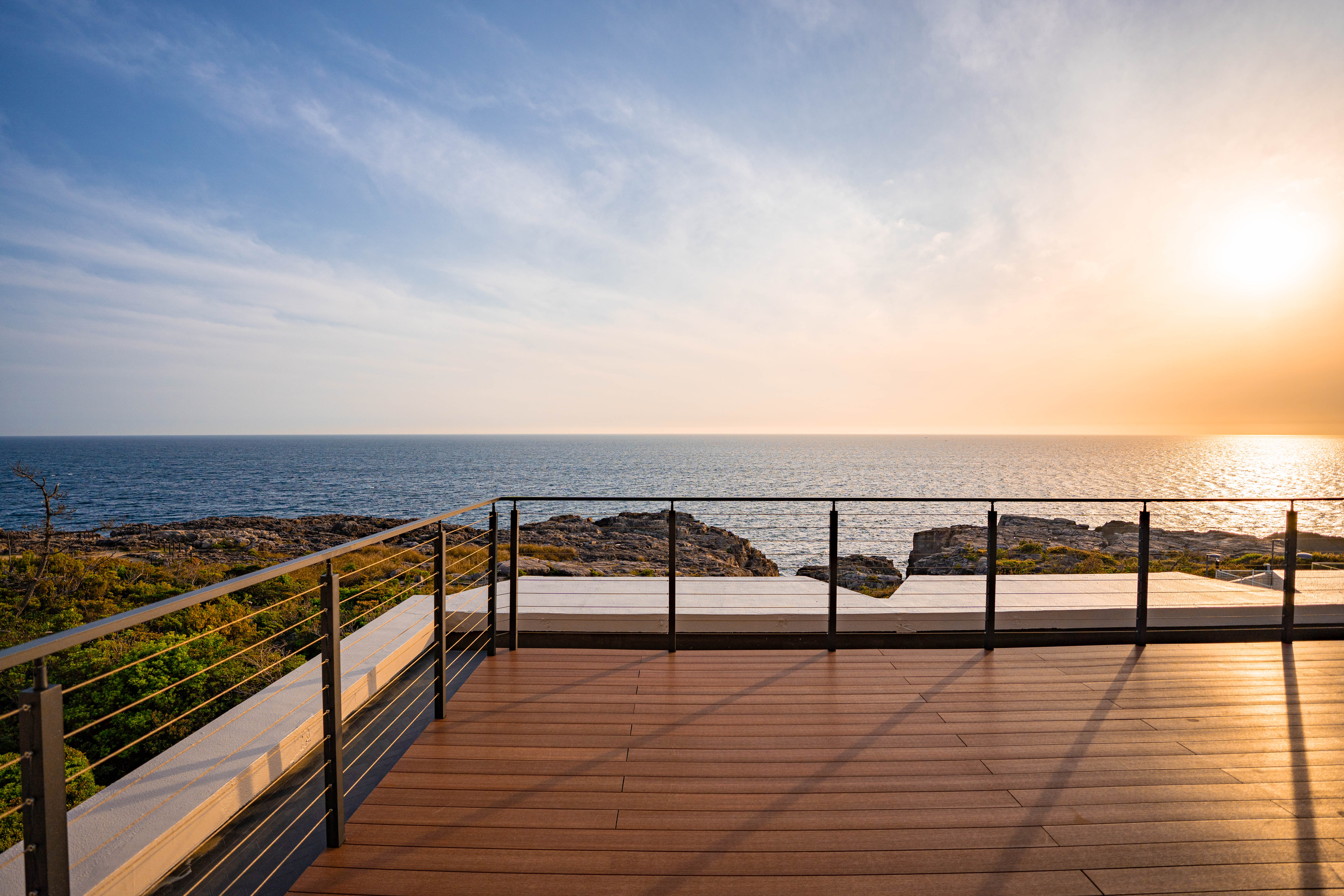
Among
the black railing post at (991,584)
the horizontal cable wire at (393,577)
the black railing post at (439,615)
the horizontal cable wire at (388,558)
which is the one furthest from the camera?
the black railing post at (991,584)

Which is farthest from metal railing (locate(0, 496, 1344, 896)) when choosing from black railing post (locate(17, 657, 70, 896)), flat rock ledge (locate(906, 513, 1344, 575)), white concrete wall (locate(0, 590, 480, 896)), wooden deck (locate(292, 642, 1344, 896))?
flat rock ledge (locate(906, 513, 1344, 575))

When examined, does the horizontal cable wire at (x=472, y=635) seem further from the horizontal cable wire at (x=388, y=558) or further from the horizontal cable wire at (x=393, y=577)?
the horizontal cable wire at (x=388, y=558)

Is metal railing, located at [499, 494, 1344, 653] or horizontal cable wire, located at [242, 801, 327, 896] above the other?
metal railing, located at [499, 494, 1344, 653]

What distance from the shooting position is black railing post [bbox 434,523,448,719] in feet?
7.23

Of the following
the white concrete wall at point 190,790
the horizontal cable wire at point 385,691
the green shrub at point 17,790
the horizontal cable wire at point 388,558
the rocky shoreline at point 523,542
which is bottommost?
the rocky shoreline at point 523,542

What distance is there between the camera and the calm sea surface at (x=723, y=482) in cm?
2469

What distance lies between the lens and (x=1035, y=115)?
5953 mm

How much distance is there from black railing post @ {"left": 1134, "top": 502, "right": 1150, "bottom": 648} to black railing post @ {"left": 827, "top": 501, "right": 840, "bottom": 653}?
58.8 inches

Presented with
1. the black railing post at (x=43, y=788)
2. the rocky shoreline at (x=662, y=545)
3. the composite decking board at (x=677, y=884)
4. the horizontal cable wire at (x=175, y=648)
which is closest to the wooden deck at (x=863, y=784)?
the composite decking board at (x=677, y=884)

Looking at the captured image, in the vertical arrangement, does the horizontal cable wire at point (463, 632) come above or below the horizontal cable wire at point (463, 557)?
below

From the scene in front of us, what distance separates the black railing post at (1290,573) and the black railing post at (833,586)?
2249mm

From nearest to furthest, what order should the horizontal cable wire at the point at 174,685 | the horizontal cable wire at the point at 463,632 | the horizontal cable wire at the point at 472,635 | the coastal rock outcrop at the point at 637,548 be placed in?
the horizontal cable wire at the point at 174,685
the horizontal cable wire at the point at 463,632
the horizontal cable wire at the point at 472,635
the coastal rock outcrop at the point at 637,548

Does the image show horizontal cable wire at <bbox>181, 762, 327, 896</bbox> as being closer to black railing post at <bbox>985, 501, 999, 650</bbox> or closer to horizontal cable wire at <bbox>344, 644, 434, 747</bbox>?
horizontal cable wire at <bbox>344, 644, 434, 747</bbox>

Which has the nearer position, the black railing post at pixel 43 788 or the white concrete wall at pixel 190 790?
the black railing post at pixel 43 788
